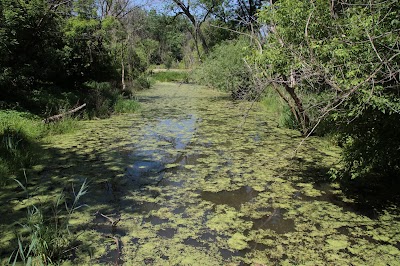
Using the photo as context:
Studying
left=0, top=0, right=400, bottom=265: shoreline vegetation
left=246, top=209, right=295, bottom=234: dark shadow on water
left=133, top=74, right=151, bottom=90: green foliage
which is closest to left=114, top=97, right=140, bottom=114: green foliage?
left=0, top=0, right=400, bottom=265: shoreline vegetation

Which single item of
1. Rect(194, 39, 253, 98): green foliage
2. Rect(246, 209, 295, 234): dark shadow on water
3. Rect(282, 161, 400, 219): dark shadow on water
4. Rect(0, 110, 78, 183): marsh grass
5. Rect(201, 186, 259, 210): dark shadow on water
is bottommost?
Rect(246, 209, 295, 234): dark shadow on water

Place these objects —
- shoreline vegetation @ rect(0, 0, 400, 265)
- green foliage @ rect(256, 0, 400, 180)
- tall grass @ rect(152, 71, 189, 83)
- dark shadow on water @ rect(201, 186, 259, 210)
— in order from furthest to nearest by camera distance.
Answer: tall grass @ rect(152, 71, 189, 83) → dark shadow on water @ rect(201, 186, 259, 210) → shoreline vegetation @ rect(0, 0, 400, 265) → green foliage @ rect(256, 0, 400, 180)

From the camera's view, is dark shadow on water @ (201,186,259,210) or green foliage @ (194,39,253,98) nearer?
dark shadow on water @ (201,186,259,210)

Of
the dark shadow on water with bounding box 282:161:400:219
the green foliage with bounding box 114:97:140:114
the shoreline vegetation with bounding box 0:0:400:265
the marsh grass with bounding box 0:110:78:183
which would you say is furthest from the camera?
the green foliage with bounding box 114:97:140:114

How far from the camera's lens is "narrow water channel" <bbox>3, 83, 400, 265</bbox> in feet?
9.16

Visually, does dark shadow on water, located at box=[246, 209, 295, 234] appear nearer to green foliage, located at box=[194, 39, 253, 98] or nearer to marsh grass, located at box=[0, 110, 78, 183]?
marsh grass, located at box=[0, 110, 78, 183]

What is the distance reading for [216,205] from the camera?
12.2 ft

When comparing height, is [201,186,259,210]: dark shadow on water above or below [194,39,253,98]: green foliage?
below

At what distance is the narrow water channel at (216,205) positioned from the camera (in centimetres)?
279

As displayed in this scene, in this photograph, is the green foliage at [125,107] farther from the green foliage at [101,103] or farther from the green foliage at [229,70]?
the green foliage at [229,70]

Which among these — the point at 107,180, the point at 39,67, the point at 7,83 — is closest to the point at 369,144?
the point at 107,180

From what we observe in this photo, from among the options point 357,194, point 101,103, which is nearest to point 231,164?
point 357,194

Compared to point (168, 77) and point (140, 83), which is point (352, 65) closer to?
point (140, 83)

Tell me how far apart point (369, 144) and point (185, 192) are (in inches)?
82.7
